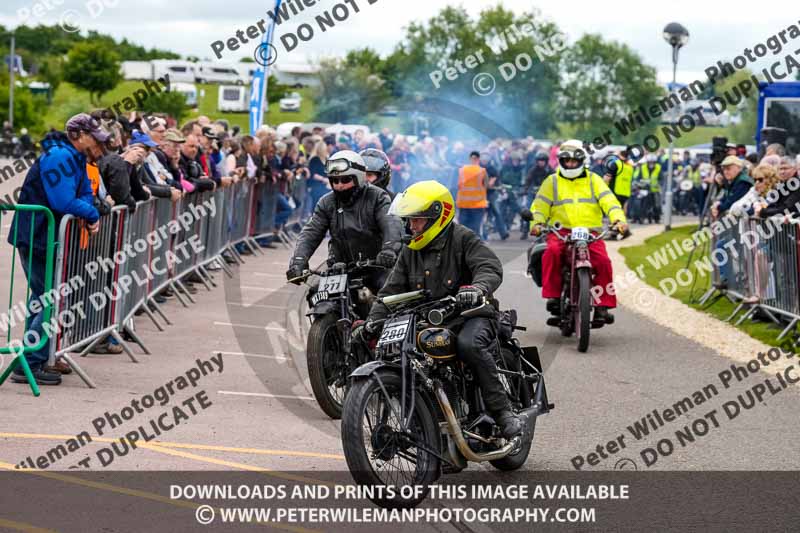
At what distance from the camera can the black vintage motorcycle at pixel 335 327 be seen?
8898 millimetres

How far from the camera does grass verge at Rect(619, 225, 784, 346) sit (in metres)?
14.0

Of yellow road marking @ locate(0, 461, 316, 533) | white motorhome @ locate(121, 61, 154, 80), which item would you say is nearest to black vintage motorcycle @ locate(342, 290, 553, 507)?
yellow road marking @ locate(0, 461, 316, 533)

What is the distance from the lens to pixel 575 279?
1310 centimetres

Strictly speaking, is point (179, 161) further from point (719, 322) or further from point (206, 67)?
point (206, 67)

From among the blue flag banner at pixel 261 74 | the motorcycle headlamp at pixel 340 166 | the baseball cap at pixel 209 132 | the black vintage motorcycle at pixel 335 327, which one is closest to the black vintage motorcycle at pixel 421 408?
the black vintage motorcycle at pixel 335 327

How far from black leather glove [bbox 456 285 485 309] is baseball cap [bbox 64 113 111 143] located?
3850mm

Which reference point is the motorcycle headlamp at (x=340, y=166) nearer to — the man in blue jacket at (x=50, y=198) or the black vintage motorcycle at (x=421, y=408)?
the man in blue jacket at (x=50, y=198)

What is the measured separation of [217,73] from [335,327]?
374 feet

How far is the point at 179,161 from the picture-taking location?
15.1 meters

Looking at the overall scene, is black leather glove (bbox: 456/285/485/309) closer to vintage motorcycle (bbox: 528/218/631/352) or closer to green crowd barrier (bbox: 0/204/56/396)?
green crowd barrier (bbox: 0/204/56/396)

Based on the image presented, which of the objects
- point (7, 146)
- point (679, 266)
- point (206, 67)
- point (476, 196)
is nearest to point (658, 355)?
point (679, 266)

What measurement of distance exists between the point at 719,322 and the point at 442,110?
49.0 meters

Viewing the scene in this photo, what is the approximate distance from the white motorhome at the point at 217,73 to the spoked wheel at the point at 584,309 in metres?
101

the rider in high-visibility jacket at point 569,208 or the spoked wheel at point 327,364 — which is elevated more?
the rider in high-visibility jacket at point 569,208
